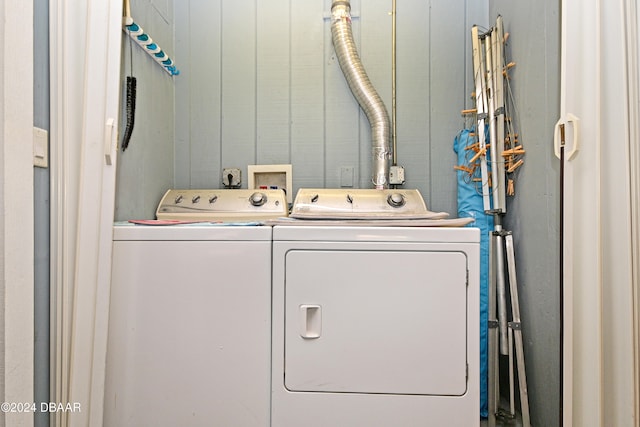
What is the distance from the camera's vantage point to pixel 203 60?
1928 mm

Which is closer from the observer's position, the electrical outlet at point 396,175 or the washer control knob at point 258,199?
the washer control knob at point 258,199

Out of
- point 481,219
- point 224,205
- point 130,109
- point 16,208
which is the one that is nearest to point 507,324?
point 481,219

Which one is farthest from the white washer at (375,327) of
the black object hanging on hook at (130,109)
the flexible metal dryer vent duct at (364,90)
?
the black object hanging on hook at (130,109)

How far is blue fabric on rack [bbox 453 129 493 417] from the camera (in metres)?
1.52

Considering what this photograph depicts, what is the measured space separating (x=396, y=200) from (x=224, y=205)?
0.88 m

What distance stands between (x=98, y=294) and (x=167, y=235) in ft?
0.90

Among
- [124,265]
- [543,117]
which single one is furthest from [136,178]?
[543,117]

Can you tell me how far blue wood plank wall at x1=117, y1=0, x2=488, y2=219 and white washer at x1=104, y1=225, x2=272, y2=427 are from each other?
→ 90 cm

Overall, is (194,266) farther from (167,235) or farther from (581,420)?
(581,420)

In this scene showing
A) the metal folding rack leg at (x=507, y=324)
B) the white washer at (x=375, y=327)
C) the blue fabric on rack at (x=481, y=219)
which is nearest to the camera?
the white washer at (x=375, y=327)

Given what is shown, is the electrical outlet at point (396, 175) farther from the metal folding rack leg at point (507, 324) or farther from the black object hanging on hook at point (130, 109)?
the black object hanging on hook at point (130, 109)

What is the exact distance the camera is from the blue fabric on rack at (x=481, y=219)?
1.52 meters

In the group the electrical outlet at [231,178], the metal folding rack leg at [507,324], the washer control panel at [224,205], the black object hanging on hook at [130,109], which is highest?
the black object hanging on hook at [130,109]

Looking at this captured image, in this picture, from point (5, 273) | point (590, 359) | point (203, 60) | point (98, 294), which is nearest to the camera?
point (5, 273)
